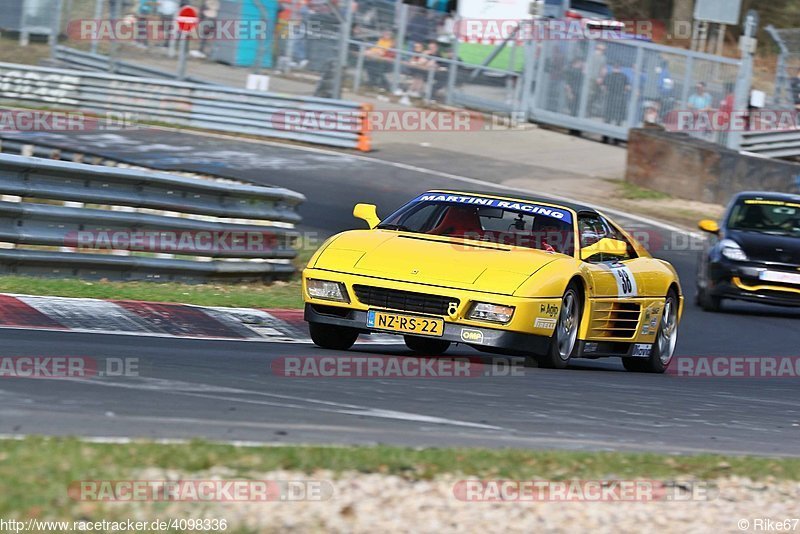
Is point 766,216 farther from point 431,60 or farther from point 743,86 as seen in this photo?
point 431,60

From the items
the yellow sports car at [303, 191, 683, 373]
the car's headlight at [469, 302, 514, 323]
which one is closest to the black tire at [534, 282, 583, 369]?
the yellow sports car at [303, 191, 683, 373]

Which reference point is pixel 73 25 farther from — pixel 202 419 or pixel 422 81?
pixel 202 419

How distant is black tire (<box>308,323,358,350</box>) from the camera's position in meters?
9.68

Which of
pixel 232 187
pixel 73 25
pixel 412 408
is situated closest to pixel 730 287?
pixel 232 187

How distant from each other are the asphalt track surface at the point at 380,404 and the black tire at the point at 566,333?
139mm

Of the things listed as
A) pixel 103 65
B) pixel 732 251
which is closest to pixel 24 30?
pixel 103 65

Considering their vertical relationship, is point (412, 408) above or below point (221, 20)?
below

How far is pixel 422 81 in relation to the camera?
32.4 meters

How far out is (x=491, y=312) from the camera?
28.9ft

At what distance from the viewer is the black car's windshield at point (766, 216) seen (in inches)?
638

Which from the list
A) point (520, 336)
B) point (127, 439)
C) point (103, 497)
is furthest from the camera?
point (520, 336)

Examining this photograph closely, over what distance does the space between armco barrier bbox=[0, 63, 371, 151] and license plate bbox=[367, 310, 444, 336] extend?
17684mm

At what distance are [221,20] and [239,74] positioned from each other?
123 centimetres

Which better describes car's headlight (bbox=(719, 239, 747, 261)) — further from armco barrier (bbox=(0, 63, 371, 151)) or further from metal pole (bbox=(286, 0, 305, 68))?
metal pole (bbox=(286, 0, 305, 68))
